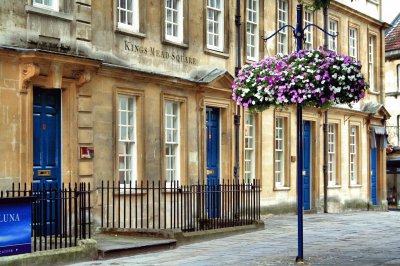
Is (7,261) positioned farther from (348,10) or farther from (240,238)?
(348,10)

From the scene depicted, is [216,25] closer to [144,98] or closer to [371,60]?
[144,98]

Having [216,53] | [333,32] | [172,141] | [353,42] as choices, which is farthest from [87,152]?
[353,42]

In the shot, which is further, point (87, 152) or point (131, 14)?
point (131, 14)

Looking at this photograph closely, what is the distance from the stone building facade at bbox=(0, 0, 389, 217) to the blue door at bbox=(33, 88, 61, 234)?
20 millimetres

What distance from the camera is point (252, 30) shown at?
76.1ft

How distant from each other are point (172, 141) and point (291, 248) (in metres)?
5.57

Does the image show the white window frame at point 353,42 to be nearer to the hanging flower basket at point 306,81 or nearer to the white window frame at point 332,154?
the white window frame at point 332,154

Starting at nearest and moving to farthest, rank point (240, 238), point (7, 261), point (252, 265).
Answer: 1. point (7, 261)
2. point (252, 265)
3. point (240, 238)

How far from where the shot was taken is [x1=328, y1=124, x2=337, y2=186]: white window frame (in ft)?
91.3

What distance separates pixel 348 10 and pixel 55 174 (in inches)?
620

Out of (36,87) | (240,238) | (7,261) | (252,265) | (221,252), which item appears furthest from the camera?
(240,238)

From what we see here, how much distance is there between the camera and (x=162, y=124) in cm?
1902

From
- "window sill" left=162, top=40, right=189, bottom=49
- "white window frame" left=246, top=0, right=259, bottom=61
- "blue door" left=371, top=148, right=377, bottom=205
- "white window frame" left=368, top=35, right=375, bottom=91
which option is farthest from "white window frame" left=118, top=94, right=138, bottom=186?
"blue door" left=371, top=148, right=377, bottom=205

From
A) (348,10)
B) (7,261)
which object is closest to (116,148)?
(7,261)
